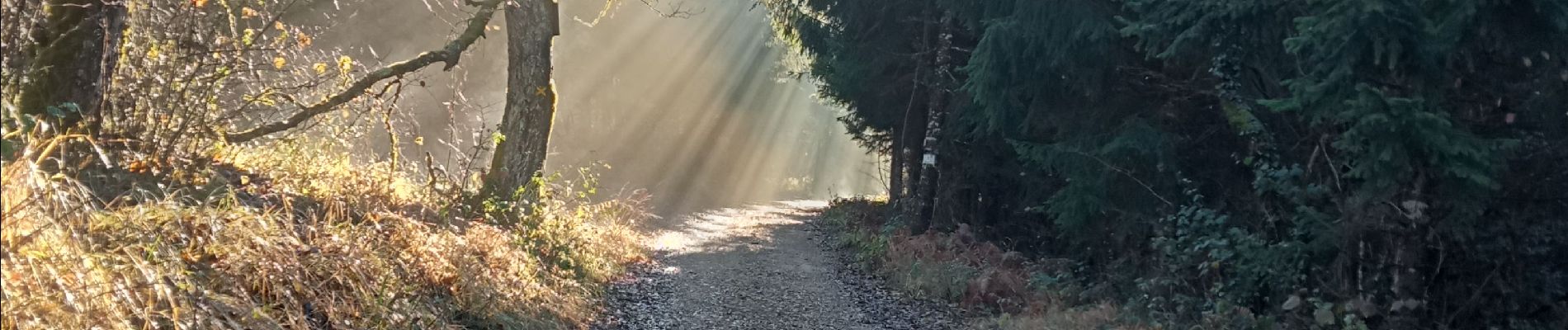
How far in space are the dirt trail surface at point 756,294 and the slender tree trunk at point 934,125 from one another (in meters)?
1.42

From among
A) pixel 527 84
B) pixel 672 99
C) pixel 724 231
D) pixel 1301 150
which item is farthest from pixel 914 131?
pixel 672 99

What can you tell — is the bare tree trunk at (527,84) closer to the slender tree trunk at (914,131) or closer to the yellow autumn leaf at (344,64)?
the yellow autumn leaf at (344,64)

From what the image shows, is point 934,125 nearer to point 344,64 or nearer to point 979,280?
point 979,280

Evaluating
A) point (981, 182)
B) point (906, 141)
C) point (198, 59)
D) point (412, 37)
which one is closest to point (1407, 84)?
point (198, 59)

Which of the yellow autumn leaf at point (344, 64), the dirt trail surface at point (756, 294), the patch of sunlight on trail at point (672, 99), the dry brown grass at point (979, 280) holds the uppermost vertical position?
the patch of sunlight on trail at point (672, 99)

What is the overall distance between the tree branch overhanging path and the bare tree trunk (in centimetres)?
47

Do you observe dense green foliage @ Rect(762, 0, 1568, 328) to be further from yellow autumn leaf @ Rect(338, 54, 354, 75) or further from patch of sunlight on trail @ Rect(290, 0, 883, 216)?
patch of sunlight on trail @ Rect(290, 0, 883, 216)

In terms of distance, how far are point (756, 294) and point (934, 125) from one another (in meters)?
5.65

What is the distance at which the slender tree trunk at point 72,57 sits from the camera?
5059mm

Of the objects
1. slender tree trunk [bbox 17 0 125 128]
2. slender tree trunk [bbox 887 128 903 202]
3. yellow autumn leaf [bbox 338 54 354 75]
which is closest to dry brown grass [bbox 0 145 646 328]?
slender tree trunk [bbox 17 0 125 128]

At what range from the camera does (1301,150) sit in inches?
311

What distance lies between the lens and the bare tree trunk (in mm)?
10891

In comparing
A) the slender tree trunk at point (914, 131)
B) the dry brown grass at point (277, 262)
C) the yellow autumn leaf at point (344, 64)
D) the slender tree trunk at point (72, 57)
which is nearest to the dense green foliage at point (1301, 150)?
the slender tree trunk at point (914, 131)

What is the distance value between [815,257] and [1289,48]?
9022mm
